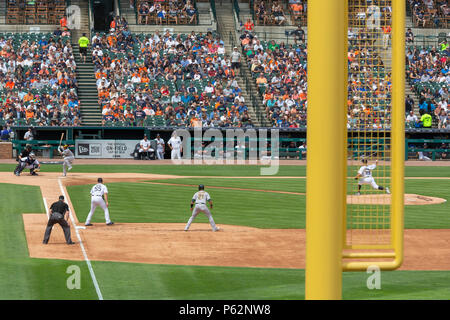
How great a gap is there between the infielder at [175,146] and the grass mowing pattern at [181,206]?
33.9ft

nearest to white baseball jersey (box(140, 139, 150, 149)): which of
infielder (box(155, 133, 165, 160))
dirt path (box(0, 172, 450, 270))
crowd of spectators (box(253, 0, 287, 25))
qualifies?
infielder (box(155, 133, 165, 160))

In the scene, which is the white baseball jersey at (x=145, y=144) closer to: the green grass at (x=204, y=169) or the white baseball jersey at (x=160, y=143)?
the white baseball jersey at (x=160, y=143)

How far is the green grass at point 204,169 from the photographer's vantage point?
120ft

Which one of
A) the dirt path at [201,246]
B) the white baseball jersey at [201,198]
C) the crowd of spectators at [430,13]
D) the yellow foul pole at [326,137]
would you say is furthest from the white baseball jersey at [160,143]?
the yellow foul pole at [326,137]

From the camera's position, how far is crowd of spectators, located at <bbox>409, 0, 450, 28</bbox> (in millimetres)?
52188

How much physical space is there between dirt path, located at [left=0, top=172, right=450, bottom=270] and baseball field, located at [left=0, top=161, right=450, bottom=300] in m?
0.02

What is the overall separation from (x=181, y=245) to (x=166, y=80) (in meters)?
28.2

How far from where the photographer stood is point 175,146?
41.5 metres

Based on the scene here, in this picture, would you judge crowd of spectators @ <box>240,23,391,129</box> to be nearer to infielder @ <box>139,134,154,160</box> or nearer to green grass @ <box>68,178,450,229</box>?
infielder @ <box>139,134,154,160</box>

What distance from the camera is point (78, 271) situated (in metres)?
13.9

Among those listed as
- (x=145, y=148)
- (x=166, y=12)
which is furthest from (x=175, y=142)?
(x=166, y=12)

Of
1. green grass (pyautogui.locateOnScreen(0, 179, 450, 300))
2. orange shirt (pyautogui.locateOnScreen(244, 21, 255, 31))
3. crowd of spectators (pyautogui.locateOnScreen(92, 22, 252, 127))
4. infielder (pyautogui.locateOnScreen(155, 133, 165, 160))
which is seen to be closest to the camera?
green grass (pyautogui.locateOnScreen(0, 179, 450, 300))

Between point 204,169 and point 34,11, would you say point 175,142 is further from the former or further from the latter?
point 34,11

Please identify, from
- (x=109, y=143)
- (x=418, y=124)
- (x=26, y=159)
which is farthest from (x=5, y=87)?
(x=418, y=124)
